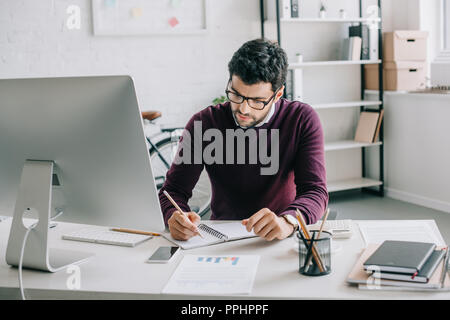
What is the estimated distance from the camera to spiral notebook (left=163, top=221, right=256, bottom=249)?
4.91 feet

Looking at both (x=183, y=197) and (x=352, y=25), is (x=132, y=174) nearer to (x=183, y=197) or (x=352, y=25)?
(x=183, y=197)

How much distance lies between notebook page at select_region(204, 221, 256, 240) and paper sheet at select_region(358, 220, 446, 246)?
1.06 feet

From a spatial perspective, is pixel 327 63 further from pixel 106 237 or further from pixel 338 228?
pixel 106 237

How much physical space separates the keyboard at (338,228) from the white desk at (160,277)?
0.8 inches

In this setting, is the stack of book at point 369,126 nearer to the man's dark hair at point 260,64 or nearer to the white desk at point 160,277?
the man's dark hair at point 260,64

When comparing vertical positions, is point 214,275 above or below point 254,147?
below

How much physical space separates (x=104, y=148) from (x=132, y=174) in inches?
3.5

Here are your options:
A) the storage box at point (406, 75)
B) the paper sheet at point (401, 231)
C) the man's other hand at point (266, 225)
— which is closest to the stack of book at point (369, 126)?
the storage box at point (406, 75)

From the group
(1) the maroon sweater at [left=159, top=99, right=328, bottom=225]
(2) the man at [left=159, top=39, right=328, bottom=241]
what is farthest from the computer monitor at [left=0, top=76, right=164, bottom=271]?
(1) the maroon sweater at [left=159, top=99, right=328, bottom=225]

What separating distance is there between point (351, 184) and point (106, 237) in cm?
308

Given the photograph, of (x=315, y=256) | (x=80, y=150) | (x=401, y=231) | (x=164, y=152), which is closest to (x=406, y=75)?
(x=164, y=152)

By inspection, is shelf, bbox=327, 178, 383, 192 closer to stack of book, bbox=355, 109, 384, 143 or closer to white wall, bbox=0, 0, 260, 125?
stack of book, bbox=355, 109, 384, 143

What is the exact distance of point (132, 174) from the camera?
1287mm

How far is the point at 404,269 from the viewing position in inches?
45.4
